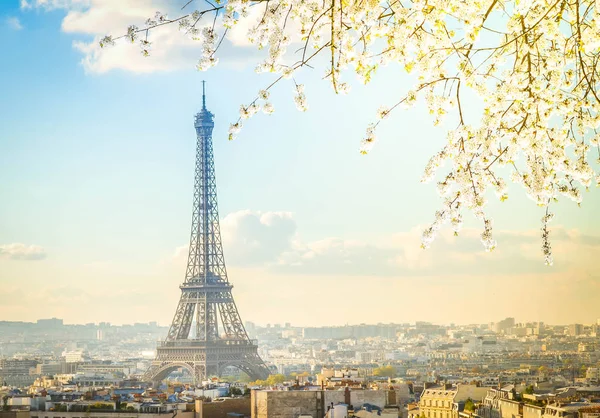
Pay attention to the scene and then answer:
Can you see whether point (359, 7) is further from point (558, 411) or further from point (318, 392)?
point (318, 392)

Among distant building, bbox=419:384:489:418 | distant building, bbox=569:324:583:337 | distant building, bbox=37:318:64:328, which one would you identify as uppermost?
distant building, bbox=37:318:64:328

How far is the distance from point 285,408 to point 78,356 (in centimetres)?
11975

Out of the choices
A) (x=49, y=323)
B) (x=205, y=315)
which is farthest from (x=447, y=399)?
(x=49, y=323)

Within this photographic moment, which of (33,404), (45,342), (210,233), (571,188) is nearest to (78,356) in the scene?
(45,342)

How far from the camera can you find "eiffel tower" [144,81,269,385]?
8612 cm

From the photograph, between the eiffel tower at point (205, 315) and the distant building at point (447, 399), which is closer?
the distant building at point (447, 399)

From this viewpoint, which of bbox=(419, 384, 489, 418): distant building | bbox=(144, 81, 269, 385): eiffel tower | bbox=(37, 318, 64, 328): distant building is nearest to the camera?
bbox=(419, 384, 489, 418): distant building

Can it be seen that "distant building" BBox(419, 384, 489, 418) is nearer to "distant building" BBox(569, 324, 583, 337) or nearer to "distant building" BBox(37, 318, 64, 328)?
"distant building" BBox(569, 324, 583, 337)

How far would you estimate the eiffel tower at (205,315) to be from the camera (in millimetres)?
86125

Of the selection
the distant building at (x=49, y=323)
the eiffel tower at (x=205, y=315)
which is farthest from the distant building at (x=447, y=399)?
the distant building at (x=49, y=323)

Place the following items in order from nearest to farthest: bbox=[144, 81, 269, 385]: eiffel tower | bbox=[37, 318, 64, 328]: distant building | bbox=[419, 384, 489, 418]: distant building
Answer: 1. bbox=[419, 384, 489, 418]: distant building
2. bbox=[144, 81, 269, 385]: eiffel tower
3. bbox=[37, 318, 64, 328]: distant building

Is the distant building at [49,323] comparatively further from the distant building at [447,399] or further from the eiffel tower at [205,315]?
the distant building at [447,399]

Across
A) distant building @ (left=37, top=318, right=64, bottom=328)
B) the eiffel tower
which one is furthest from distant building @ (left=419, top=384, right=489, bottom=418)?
distant building @ (left=37, top=318, right=64, bottom=328)

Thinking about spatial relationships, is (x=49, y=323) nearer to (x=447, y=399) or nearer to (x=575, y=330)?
(x=575, y=330)
